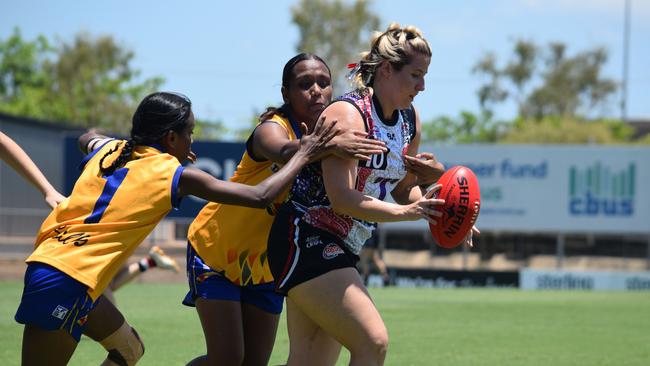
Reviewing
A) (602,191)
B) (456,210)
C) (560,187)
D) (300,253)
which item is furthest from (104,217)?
(602,191)

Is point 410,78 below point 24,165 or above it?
above

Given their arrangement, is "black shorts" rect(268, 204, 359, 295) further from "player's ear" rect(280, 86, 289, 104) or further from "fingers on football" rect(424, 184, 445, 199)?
"player's ear" rect(280, 86, 289, 104)

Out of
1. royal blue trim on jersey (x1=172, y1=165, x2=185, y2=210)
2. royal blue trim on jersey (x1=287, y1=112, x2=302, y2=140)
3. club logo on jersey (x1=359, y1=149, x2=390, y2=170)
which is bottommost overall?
royal blue trim on jersey (x1=172, y1=165, x2=185, y2=210)

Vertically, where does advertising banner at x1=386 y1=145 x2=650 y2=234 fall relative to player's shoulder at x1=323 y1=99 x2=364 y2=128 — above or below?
below

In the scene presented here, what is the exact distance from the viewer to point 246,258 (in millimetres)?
6121

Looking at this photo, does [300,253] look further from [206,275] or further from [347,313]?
[206,275]

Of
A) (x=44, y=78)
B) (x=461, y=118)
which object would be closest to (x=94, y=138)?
(x=44, y=78)

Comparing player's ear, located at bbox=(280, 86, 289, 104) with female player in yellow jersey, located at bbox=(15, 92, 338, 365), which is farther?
player's ear, located at bbox=(280, 86, 289, 104)

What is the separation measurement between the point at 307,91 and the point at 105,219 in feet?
5.29

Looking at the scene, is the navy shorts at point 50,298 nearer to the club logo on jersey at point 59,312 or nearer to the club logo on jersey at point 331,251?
the club logo on jersey at point 59,312

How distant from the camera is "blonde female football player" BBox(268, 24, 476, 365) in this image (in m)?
5.14

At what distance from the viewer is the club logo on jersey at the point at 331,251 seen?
5.29 metres

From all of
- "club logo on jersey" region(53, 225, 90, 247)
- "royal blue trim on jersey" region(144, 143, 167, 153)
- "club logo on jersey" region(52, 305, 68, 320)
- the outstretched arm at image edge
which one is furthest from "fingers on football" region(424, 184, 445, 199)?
the outstretched arm at image edge

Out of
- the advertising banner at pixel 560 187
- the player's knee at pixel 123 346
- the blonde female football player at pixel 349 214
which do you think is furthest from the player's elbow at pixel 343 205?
the advertising banner at pixel 560 187
